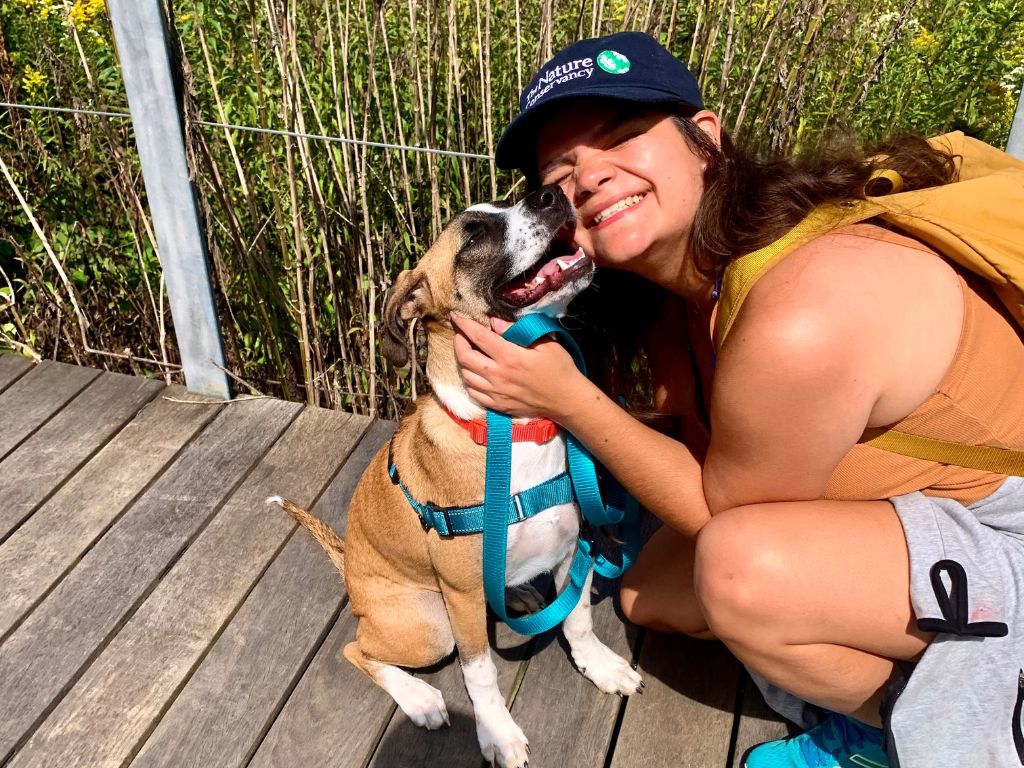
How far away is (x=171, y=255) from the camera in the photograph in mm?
3148

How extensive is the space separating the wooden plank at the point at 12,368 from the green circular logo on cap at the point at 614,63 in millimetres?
3189

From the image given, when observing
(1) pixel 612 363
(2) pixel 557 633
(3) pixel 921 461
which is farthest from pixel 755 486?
(2) pixel 557 633

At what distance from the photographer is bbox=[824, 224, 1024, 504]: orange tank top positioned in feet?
5.38

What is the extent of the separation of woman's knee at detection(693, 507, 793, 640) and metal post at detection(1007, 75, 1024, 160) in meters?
1.45

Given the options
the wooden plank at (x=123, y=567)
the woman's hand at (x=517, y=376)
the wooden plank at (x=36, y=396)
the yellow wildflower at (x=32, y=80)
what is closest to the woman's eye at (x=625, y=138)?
the woman's hand at (x=517, y=376)

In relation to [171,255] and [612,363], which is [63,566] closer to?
[171,255]

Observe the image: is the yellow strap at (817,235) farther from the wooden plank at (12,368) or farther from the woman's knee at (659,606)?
the wooden plank at (12,368)

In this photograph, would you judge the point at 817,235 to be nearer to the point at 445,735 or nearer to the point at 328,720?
the point at 445,735

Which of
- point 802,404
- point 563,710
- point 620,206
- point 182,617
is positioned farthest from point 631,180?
point 182,617

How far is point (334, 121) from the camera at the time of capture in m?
3.16

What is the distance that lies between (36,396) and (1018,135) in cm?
393

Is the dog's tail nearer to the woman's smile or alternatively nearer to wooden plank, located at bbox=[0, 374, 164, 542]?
wooden plank, located at bbox=[0, 374, 164, 542]

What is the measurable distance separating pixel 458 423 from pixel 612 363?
2.01 ft

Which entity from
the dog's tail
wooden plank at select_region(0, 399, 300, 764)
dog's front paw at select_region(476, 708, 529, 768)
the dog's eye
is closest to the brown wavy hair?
the dog's eye
